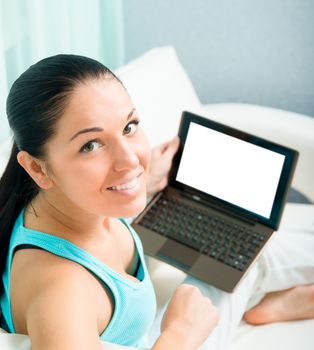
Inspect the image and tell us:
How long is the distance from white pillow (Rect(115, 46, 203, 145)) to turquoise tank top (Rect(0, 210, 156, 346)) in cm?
49

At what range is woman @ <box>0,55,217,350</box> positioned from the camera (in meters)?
0.78

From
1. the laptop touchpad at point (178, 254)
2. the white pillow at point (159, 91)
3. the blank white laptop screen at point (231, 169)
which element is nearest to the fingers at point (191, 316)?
the laptop touchpad at point (178, 254)

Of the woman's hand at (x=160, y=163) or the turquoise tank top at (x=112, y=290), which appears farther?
the woman's hand at (x=160, y=163)

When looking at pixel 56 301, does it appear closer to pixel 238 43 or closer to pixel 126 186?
pixel 126 186

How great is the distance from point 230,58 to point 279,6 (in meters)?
0.21

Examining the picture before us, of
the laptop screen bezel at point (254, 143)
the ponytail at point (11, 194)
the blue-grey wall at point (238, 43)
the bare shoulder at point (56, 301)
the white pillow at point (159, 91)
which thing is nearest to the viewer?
the bare shoulder at point (56, 301)

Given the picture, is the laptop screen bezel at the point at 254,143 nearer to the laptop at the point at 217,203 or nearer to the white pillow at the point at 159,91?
the laptop at the point at 217,203

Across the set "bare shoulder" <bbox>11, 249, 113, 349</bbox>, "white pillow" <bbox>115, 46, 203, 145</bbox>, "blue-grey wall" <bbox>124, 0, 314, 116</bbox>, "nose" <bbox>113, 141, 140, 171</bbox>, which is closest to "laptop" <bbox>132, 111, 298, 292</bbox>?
"white pillow" <bbox>115, 46, 203, 145</bbox>

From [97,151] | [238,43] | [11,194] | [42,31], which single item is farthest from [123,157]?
[238,43]

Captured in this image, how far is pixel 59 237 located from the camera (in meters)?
0.89

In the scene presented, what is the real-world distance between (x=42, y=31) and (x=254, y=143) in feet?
1.71

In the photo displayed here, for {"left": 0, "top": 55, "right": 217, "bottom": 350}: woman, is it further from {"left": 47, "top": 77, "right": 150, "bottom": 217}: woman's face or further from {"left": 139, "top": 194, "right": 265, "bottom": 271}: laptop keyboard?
{"left": 139, "top": 194, "right": 265, "bottom": 271}: laptop keyboard

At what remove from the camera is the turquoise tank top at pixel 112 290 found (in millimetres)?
872

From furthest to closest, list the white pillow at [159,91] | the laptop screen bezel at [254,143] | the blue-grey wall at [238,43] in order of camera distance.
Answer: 1. the blue-grey wall at [238,43]
2. the white pillow at [159,91]
3. the laptop screen bezel at [254,143]
